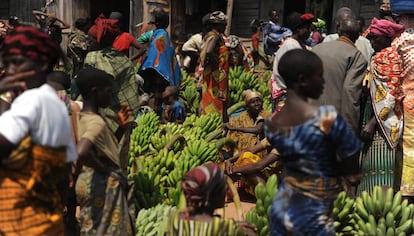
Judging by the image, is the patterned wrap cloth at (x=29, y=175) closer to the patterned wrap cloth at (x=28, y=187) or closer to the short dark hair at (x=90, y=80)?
the patterned wrap cloth at (x=28, y=187)

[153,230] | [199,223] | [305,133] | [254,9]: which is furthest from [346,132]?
[254,9]

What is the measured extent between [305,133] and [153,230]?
1850 mm

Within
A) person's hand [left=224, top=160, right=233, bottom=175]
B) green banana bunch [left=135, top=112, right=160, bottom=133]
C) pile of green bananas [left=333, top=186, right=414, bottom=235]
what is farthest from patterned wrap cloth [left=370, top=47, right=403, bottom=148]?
green banana bunch [left=135, top=112, right=160, bottom=133]

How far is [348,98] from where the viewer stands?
5.11 metres

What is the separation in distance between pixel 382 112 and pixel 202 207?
203cm

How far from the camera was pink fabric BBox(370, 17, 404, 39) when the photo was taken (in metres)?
5.30

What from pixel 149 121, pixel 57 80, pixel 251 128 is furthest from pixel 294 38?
pixel 57 80

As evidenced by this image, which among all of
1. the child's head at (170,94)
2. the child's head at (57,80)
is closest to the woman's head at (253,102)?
the child's head at (170,94)

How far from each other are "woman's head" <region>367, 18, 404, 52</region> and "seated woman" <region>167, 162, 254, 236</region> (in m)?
2.36

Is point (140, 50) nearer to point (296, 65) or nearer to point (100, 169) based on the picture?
point (100, 169)

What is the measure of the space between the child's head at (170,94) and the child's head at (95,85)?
413 centimetres

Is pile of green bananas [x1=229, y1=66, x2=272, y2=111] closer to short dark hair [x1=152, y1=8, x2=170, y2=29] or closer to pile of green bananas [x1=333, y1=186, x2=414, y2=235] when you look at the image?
short dark hair [x1=152, y1=8, x2=170, y2=29]

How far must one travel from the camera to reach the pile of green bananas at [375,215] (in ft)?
13.9

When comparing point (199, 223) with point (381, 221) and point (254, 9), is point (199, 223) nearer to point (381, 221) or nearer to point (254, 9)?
point (381, 221)
